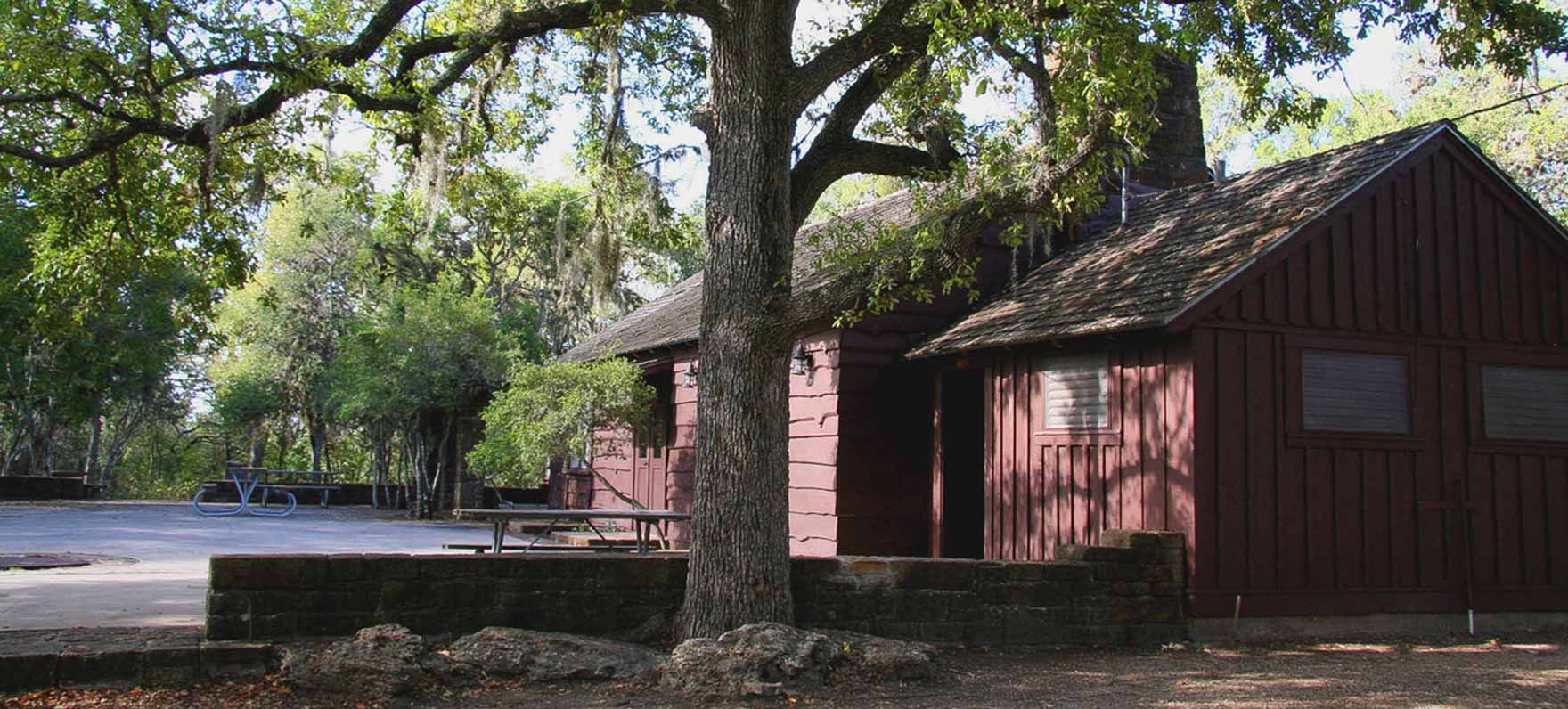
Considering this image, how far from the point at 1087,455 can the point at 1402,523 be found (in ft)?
8.63

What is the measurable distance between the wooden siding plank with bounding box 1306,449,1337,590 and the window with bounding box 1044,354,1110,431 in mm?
1662

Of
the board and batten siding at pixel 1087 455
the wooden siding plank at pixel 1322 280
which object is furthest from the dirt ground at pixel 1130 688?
the wooden siding plank at pixel 1322 280

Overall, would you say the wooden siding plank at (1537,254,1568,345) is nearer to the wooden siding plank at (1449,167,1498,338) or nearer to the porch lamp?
the wooden siding plank at (1449,167,1498,338)

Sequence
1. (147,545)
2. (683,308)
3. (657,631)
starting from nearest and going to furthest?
(657,631) → (147,545) → (683,308)

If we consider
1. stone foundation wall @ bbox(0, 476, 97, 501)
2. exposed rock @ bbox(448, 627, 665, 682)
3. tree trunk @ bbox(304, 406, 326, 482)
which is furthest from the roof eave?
tree trunk @ bbox(304, 406, 326, 482)

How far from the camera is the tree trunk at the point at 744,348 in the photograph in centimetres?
760

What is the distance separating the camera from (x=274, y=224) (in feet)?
98.4

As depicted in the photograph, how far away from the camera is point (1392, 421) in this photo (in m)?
10.0

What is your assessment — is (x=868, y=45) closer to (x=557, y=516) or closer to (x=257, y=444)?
(x=557, y=516)

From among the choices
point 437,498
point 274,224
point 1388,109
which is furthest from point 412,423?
point 1388,109

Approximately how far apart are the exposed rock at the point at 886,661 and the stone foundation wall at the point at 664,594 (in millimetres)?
841

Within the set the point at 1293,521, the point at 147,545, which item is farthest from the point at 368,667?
the point at 147,545

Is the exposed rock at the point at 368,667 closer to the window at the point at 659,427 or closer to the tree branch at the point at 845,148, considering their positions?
the tree branch at the point at 845,148

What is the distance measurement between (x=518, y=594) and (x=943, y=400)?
Answer: 580 cm
